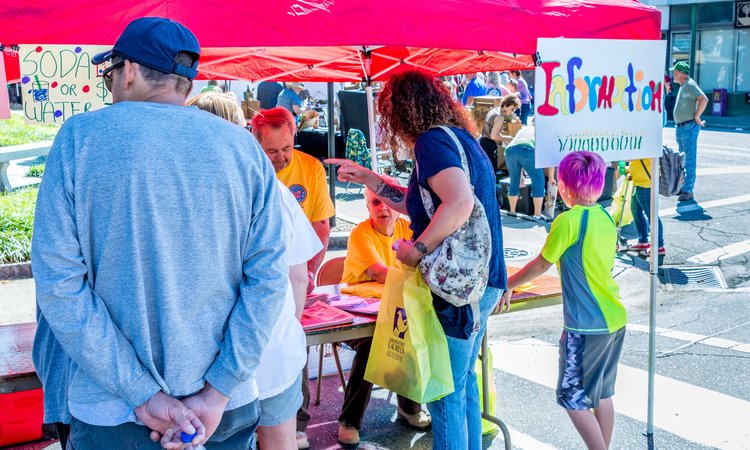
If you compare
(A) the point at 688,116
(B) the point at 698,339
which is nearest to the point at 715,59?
(A) the point at 688,116

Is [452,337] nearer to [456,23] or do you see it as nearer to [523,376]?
[456,23]

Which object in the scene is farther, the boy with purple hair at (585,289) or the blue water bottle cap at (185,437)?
the boy with purple hair at (585,289)

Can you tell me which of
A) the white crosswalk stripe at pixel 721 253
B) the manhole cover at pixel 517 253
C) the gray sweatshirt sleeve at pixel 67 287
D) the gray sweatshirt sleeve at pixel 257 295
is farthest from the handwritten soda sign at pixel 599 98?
the white crosswalk stripe at pixel 721 253

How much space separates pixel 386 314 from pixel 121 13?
1.72 meters

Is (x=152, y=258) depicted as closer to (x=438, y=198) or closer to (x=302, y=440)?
(x=438, y=198)

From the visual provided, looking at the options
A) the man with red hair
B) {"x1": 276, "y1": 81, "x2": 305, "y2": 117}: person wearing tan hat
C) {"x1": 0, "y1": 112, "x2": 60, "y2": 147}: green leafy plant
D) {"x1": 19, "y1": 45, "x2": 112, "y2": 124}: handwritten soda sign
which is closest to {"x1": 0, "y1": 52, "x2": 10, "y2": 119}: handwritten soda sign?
{"x1": 19, "y1": 45, "x2": 112, "y2": 124}: handwritten soda sign

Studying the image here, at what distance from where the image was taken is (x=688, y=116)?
1234 cm

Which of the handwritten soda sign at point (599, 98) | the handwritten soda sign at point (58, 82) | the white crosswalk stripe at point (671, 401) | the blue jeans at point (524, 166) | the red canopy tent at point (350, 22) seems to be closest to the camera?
the red canopy tent at point (350, 22)

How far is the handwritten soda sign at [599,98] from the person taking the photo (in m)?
4.07

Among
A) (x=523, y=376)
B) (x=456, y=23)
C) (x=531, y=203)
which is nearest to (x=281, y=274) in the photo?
(x=456, y=23)

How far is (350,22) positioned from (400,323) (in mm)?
1353

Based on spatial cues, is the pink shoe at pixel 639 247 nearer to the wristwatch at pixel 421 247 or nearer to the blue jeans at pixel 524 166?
the blue jeans at pixel 524 166

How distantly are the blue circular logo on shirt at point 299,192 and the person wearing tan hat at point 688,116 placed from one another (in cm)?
903

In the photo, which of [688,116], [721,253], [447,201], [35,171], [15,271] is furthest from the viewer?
[35,171]
